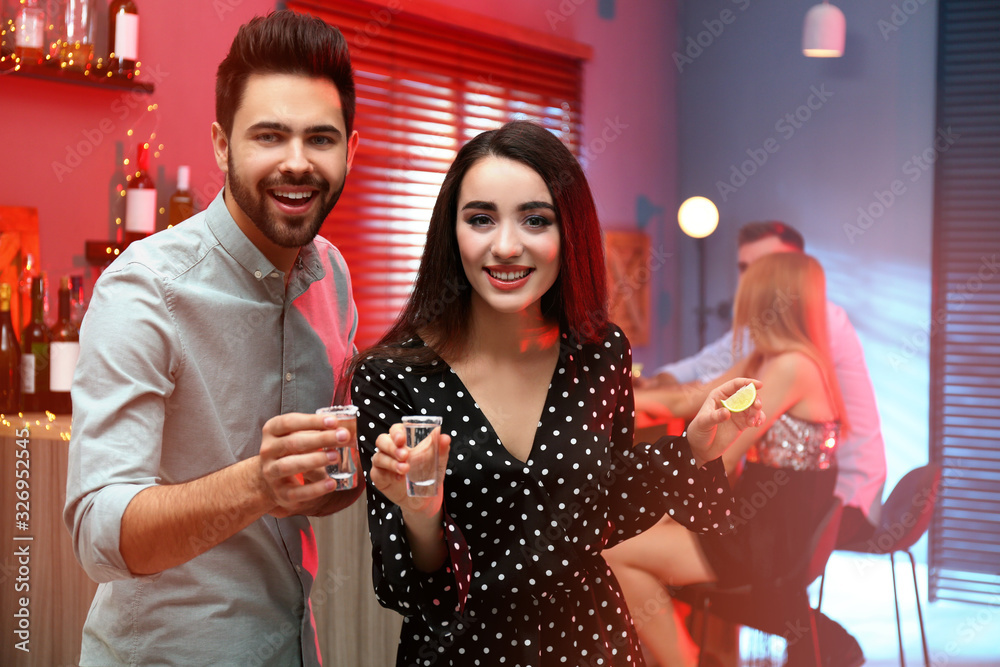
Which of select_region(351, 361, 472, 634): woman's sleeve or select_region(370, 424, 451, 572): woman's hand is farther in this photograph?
select_region(351, 361, 472, 634): woman's sleeve

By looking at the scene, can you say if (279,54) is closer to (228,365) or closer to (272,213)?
(272,213)

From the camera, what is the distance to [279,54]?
1299 millimetres

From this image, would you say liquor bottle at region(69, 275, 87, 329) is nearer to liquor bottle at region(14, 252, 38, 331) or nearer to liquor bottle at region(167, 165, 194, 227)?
liquor bottle at region(14, 252, 38, 331)

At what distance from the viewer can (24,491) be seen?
207 centimetres

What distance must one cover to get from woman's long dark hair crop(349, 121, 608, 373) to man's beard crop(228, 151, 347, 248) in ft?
0.60

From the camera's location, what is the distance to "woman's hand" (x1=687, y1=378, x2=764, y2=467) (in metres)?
1.33

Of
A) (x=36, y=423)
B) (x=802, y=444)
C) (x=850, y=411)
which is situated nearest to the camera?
(x=36, y=423)

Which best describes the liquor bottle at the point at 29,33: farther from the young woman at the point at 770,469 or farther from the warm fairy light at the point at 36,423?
the young woman at the point at 770,469

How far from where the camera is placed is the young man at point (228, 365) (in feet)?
3.77

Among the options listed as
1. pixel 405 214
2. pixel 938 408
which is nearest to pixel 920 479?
pixel 938 408

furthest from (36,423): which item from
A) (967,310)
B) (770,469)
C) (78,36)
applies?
(967,310)

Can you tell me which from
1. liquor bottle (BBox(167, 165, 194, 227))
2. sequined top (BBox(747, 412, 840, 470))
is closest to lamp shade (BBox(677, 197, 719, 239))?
sequined top (BBox(747, 412, 840, 470))

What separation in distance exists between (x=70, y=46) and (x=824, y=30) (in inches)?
151

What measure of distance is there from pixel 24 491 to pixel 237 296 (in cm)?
113
